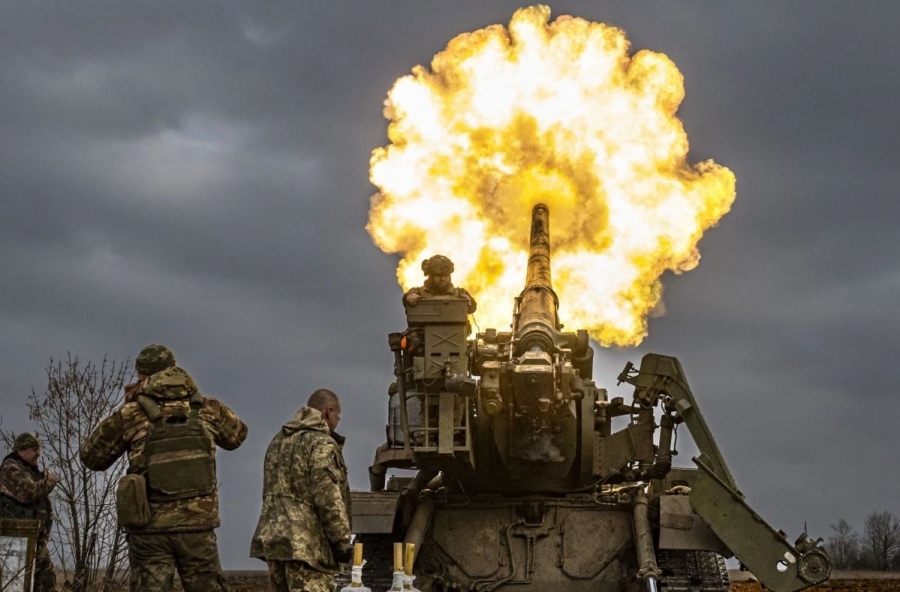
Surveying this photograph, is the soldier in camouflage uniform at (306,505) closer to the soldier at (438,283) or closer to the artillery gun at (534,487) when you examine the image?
the artillery gun at (534,487)

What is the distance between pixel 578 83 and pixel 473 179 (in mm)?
2112

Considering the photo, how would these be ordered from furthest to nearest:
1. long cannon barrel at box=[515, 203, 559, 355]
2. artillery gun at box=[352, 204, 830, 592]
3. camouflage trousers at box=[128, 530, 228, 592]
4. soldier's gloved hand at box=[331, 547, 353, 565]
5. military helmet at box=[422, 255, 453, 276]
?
long cannon barrel at box=[515, 203, 559, 355] < military helmet at box=[422, 255, 453, 276] < artillery gun at box=[352, 204, 830, 592] < soldier's gloved hand at box=[331, 547, 353, 565] < camouflage trousers at box=[128, 530, 228, 592]

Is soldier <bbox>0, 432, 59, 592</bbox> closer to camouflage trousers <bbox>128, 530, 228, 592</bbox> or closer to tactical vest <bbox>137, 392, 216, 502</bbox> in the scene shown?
camouflage trousers <bbox>128, 530, 228, 592</bbox>

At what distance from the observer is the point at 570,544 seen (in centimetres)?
1447

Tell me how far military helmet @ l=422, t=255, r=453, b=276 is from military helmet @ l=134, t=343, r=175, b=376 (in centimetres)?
516

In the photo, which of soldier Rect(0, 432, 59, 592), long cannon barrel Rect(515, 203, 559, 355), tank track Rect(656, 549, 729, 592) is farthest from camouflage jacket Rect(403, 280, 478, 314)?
soldier Rect(0, 432, 59, 592)

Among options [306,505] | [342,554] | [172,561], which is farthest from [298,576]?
[172,561]

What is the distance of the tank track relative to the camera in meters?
13.4

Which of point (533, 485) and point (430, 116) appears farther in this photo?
point (430, 116)

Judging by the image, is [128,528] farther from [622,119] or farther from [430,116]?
[622,119]

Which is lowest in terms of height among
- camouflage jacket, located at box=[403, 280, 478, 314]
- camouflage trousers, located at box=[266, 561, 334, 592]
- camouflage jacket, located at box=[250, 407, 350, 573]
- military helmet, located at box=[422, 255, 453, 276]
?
camouflage trousers, located at box=[266, 561, 334, 592]

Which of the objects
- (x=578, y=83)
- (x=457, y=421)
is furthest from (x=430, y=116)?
(x=457, y=421)

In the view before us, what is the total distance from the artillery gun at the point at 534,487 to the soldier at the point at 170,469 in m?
4.81

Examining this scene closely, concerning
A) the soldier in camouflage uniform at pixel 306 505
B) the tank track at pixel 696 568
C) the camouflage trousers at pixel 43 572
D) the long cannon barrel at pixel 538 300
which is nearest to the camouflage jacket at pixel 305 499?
the soldier in camouflage uniform at pixel 306 505
